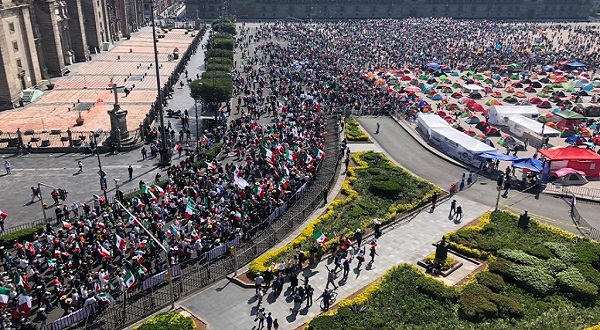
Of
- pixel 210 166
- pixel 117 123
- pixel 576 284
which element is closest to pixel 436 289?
pixel 576 284

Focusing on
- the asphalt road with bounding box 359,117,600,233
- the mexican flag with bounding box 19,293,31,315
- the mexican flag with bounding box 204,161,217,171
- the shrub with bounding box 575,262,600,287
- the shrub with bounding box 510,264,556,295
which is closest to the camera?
the mexican flag with bounding box 19,293,31,315

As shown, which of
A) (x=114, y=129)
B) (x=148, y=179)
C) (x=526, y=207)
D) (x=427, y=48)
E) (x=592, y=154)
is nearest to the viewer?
(x=526, y=207)

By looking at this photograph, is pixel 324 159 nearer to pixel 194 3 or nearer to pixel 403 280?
pixel 403 280

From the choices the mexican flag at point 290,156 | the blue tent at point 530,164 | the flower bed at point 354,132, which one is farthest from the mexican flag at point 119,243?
the blue tent at point 530,164

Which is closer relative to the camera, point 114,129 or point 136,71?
point 114,129

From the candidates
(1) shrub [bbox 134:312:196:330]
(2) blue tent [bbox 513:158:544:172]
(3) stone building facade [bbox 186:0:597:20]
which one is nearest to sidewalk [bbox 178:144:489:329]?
(1) shrub [bbox 134:312:196:330]

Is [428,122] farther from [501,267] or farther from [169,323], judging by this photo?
[169,323]

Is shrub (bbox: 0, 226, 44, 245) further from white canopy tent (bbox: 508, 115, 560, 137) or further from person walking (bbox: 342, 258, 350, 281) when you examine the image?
white canopy tent (bbox: 508, 115, 560, 137)

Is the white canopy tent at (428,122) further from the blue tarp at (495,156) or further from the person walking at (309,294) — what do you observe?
the person walking at (309,294)

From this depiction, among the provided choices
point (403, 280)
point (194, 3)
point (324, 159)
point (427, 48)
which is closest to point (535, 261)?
point (403, 280)
